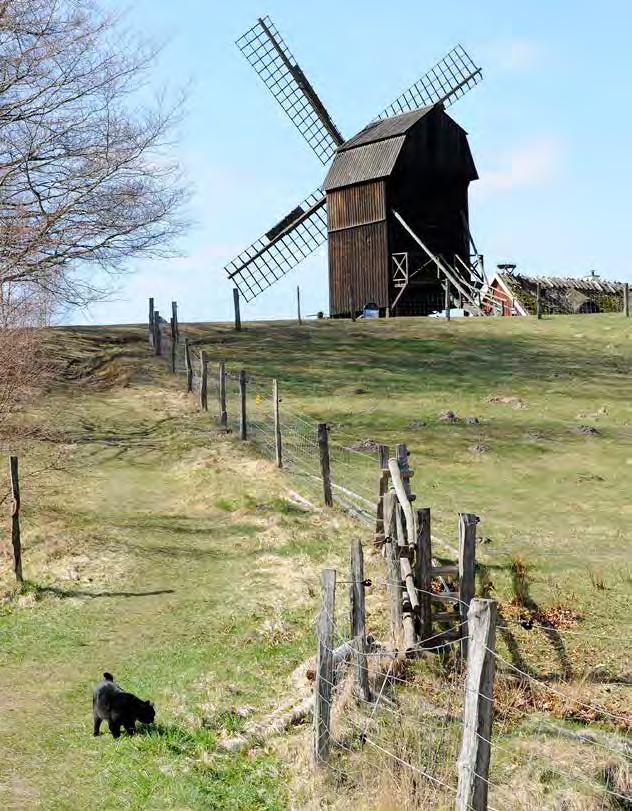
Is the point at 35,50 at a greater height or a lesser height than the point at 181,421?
greater

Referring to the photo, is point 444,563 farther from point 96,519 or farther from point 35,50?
point 35,50

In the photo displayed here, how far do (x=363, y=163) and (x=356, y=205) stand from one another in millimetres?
2135

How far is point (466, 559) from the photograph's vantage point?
41.7 ft

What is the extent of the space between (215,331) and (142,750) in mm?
33525

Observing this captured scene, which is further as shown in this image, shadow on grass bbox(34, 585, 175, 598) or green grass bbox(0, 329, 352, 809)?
shadow on grass bbox(34, 585, 175, 598)

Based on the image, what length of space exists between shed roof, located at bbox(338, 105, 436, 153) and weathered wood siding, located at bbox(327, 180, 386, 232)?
2.52 meters

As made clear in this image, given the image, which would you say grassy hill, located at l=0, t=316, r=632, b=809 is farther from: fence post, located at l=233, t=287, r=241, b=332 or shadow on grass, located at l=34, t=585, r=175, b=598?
fence post, located at l=233, t=287, r=241, b=332

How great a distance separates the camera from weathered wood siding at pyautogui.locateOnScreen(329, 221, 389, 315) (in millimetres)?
49531

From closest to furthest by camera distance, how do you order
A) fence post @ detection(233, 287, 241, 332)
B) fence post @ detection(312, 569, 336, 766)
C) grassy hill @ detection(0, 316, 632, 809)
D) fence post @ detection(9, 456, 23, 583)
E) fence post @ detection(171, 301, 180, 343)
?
fence post @ detection(312, 569, 336, 766) → grassy hill @ detection(0, 316, 632, 809) → fence post @ detection(9, 456, 23, 583) → fence post @ detection(171, 301, 180, 343) → fence post @ detection(233, 287, 241, 332)

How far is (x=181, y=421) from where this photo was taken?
94.8ft

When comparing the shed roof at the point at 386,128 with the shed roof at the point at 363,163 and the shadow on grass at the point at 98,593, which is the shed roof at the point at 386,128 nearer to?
the shed roof at the point at 363,163

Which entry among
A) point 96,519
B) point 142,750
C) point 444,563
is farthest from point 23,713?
point 96,519

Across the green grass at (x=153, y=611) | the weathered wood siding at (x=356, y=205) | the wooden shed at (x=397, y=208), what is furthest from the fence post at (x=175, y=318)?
the weathered wood siding at (x=356, y=205)

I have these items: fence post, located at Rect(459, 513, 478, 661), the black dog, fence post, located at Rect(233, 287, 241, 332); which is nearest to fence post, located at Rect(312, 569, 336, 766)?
the black dog
